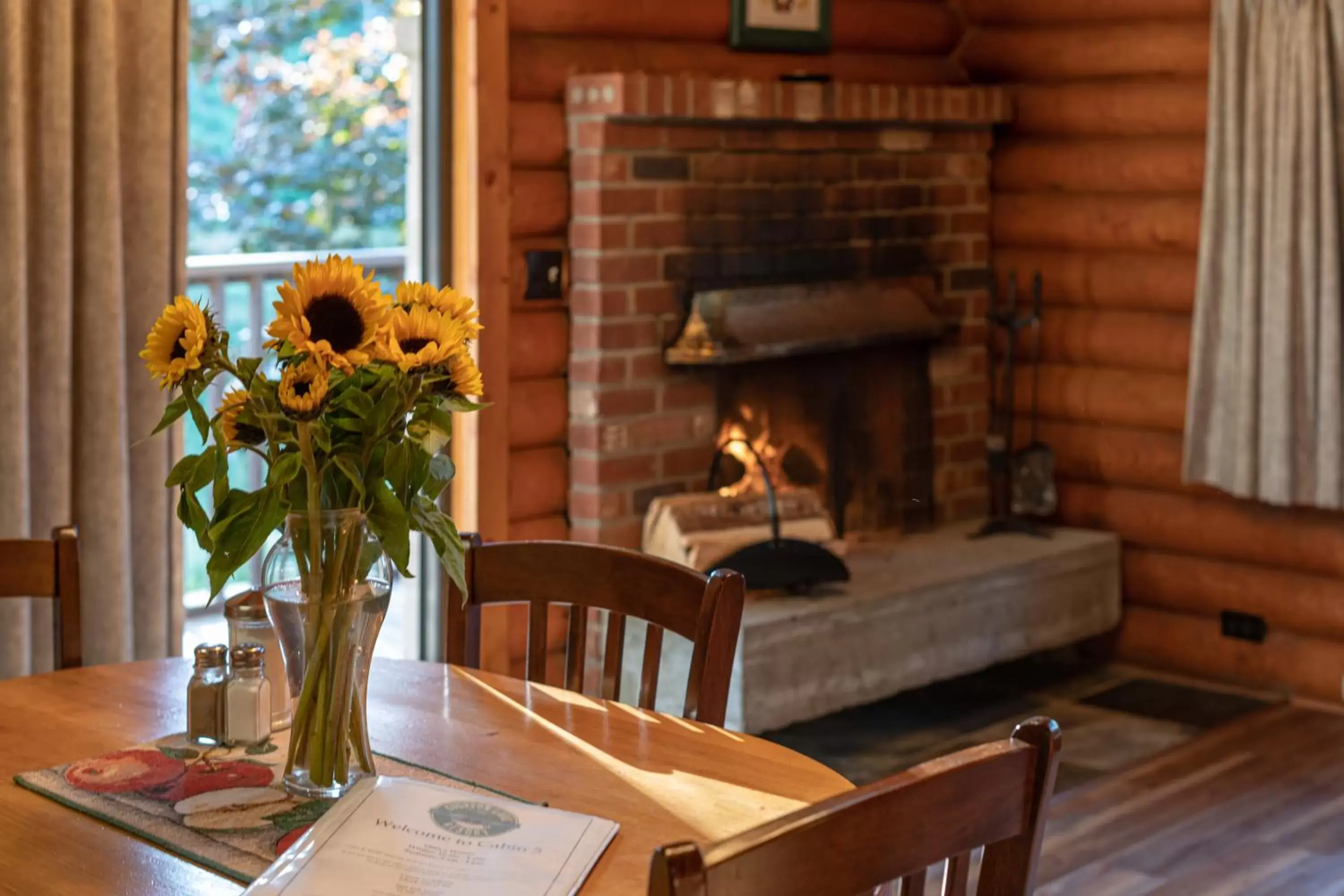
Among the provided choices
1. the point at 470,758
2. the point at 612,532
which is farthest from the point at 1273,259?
the point at 470,758

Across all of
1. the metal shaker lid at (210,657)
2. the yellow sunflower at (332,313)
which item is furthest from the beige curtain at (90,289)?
the yellow sunflower at (332,313)

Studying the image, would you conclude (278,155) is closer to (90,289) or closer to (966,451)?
(90,289)

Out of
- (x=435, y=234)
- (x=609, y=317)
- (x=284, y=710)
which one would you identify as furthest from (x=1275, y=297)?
(x=284, y=710)

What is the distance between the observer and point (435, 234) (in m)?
3.69

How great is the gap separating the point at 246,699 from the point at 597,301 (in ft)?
7.08

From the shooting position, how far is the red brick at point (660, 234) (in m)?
3.79

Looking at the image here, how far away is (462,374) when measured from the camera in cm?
145

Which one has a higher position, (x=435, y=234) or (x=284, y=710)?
(x=435, y=234)

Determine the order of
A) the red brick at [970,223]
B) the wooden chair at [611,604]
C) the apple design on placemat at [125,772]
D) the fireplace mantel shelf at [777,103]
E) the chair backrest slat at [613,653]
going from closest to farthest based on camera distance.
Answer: the apple design on placemat at [125,772] < the wooden chair at [611,604] < the chair backrest slat at [613,653] < the fireplace mantel shelf at [777,103] < the red brick at [970,223]

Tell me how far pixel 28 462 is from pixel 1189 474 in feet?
→ 9.27

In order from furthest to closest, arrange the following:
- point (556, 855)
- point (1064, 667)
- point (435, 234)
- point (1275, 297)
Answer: point (1064, 667) < point (1275, 297) < point (435, 234) < point (556, 855)

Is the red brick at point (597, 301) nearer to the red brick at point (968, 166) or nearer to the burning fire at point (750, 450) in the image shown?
the burning fire at point (750, 450)

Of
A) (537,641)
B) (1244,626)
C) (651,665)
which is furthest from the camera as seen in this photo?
(1244,626)

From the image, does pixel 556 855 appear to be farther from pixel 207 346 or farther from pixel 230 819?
pixel 207 346
